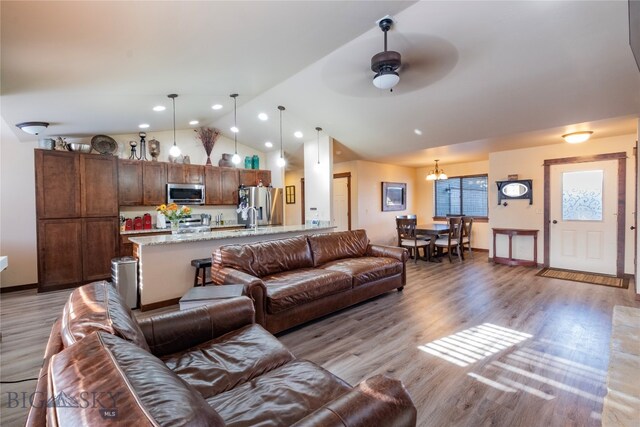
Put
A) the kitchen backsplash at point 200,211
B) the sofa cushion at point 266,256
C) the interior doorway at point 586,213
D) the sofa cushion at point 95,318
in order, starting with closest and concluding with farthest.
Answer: the sofa cushion at point 95,318 < the sofa cushion at point 266,256 < the interior doorway at point 586,213 < the kitchen backsplash at point 200,211

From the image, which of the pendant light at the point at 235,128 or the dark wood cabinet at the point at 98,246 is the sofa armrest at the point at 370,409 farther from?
the dark wood cabinet at the point at 98,246

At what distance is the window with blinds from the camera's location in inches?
292

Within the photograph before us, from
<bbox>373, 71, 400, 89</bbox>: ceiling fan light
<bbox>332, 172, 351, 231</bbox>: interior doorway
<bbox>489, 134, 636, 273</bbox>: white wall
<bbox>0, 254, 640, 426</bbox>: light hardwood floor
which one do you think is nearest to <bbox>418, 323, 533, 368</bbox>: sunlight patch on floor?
<bbox>0, 254, 640, 426</bbox>: light hardwood floor

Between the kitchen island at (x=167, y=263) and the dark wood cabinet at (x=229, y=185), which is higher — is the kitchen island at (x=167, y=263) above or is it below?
below

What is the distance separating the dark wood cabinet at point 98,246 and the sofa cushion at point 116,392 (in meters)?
4.76

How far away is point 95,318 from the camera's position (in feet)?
3.96

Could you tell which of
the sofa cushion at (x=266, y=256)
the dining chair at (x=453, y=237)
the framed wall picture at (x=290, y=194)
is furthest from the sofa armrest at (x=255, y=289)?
the framed wall picture at (x=290, y=194)

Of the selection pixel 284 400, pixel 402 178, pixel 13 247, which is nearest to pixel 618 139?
pixel 402 178

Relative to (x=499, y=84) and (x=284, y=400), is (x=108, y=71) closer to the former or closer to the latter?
(x=284, y=400)

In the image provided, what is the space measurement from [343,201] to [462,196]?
3174 mm

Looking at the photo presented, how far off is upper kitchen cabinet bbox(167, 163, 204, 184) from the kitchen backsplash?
58 cm

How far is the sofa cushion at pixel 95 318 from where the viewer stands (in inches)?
45.3

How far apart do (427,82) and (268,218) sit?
4.39 m

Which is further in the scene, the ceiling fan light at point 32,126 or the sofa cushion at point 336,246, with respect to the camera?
the sofa cushion at point 336,246
